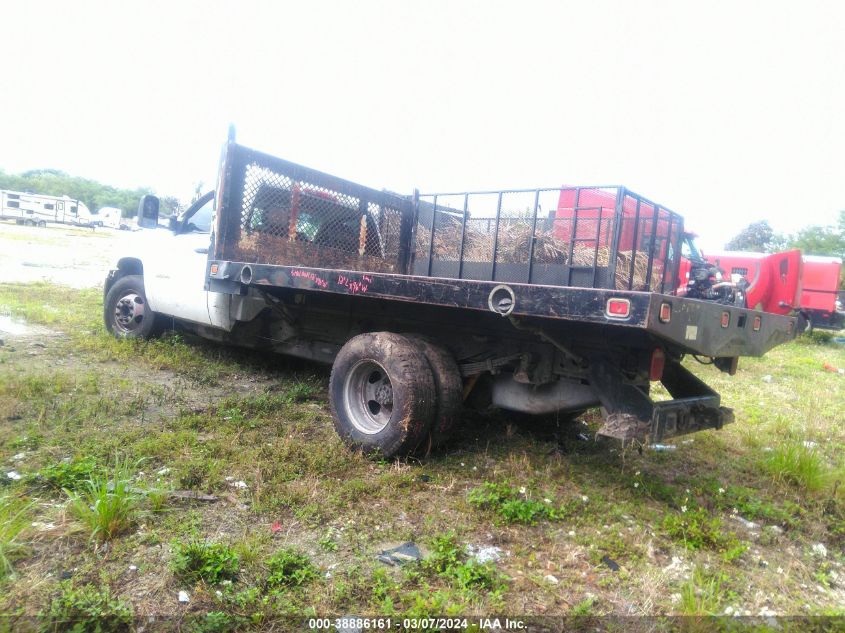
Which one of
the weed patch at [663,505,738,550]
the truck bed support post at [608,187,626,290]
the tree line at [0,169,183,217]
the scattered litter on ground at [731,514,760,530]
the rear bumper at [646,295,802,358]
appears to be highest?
the tree line at [0,169,183,217]

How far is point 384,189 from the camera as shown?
5.83 metres

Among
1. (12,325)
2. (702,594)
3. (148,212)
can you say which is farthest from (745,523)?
(12,325)

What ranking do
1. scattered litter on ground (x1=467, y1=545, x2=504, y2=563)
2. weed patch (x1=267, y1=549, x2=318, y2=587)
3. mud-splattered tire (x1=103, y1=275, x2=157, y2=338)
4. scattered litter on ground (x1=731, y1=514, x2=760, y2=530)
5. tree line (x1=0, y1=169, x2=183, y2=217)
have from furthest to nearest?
tree line (x1=0, y1=169, x2=183, y2=217), mud-splattered tire (x1=103, y1=275, x2=157, y2=338), scattered litter on ground (x1=731, y1=514, x2=760, y2=530), scattered litter on ground (x1=467, y1=545, x2=504, y2=563), weed patch (x1=267, y1=549, x2=318, y2=587)

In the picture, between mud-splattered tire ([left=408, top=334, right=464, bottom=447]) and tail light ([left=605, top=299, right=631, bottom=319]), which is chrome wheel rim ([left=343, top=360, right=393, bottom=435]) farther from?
tail light ([left=605, top=299, right=631, bottom=319])

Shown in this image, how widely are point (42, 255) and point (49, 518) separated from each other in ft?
61.1

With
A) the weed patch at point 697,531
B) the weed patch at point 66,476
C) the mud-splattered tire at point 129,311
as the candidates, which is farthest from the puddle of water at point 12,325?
the weed patch at point 697,531

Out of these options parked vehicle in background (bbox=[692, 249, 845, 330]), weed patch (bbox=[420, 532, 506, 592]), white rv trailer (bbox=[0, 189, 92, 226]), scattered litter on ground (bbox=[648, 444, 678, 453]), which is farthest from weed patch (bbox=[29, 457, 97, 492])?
white rv trailer (bbox=[0, 189, 92, 226])

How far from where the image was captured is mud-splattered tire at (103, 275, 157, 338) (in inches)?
254

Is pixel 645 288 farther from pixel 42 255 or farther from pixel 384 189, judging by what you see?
pixel 42 255

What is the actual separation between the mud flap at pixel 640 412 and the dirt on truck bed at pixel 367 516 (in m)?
0.43

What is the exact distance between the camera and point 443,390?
12.1 feet

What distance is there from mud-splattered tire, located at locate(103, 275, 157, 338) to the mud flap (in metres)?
5.01

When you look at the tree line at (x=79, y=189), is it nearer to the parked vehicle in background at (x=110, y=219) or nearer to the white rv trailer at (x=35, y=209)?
the parked vehicle in background at (x=110, y=219)

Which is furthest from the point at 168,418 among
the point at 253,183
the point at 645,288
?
the point at 645,288
